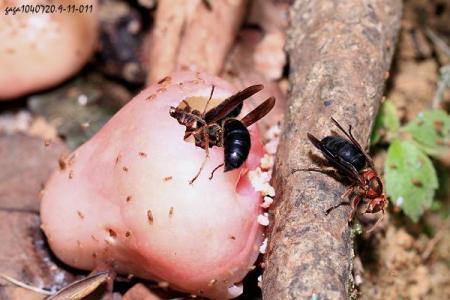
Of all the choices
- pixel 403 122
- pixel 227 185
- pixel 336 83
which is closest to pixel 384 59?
pixel 336 83

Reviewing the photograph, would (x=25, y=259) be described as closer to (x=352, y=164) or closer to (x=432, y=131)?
(x=352, y=164)

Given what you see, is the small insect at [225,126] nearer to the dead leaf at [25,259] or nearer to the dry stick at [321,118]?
the dry stick at [321,118]

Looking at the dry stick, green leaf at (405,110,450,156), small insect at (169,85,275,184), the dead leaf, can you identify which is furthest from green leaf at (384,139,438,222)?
the dead leaf

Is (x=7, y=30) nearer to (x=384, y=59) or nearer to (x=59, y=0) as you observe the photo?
(x=59, y=0)

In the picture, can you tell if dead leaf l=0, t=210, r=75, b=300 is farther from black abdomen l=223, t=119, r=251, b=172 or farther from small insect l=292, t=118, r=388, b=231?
small insect l=292, t=118, r=388, b=231

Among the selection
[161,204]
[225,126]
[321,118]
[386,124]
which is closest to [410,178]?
[386,124]

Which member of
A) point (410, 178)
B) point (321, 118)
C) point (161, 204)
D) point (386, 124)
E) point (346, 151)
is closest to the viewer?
point (161, 204)
